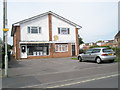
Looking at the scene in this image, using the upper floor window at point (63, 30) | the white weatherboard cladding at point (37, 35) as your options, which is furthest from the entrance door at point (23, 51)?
the upper floor window at point (63, 30)

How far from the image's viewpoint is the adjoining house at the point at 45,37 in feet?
72.4

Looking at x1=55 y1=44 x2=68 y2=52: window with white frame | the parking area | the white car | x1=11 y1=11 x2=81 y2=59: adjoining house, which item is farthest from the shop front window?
the white car

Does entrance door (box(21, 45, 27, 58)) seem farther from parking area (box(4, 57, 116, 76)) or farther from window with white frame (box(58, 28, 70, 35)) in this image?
parking area (box(4, 57, 116, 76))

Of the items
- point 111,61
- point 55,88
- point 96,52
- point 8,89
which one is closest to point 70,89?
point 55,88

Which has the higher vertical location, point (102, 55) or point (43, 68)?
point (102, 55)

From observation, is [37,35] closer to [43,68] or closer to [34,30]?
[34,30]

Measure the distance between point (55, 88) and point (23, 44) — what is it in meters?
17.1

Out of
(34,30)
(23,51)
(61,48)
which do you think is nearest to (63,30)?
(61,48)

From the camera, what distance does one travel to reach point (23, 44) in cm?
2214

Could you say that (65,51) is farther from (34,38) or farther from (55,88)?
(55,88)

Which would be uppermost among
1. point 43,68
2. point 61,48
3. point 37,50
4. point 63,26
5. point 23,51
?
point 63,26

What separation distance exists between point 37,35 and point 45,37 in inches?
54.3

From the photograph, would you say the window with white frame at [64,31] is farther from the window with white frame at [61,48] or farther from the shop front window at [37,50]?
the shop front window at [37,50]

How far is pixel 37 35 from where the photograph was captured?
2306cm
